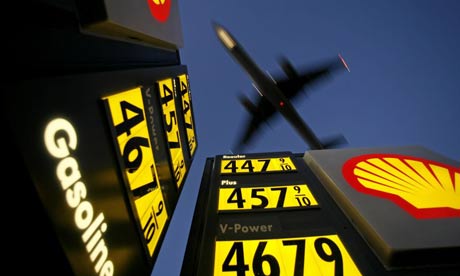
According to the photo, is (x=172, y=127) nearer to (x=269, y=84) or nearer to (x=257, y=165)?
(x=257, y=165)

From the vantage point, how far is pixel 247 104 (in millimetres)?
17047

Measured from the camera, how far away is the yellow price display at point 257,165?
3.62 m

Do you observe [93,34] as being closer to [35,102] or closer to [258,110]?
[35,102]

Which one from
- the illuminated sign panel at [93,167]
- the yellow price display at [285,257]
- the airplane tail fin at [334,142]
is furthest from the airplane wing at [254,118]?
the yellow price display at [285,257]

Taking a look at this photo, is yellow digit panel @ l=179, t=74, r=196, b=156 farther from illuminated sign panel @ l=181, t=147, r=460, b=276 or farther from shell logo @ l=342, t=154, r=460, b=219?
shell logo @ l=342, t=154, r=460, b=219

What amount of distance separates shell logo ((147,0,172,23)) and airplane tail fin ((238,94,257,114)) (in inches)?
496

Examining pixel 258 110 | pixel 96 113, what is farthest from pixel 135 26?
pixel 258 110

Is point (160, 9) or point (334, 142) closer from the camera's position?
point (160, 9)

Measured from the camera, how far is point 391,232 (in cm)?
220

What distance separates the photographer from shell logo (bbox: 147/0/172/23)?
3127 millimetres

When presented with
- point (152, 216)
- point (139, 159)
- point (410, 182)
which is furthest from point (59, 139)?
point (410, 182)

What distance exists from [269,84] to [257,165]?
13.9 metres

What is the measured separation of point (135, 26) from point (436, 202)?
3.68m

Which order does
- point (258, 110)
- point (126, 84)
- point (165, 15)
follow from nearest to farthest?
point (126, 84) < point (165, 15) < point (258, 110)
